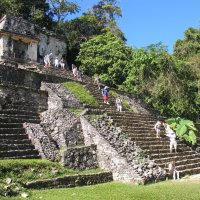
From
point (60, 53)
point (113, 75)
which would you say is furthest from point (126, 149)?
point (60, 53)

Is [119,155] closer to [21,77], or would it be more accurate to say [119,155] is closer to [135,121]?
[135,121]

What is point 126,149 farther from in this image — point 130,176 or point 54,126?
point 54,126

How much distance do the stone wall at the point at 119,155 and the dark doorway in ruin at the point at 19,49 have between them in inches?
489

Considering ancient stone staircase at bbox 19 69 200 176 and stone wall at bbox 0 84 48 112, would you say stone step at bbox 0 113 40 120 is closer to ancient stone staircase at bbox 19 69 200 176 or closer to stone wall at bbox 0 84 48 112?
stone wall at bbox 0 84 48 112

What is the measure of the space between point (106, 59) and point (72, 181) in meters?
17.9

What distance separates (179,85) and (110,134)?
32.7ft

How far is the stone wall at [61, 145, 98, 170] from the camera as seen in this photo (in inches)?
510

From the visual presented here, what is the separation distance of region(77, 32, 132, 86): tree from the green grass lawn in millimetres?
16152

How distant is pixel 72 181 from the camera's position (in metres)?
11.7

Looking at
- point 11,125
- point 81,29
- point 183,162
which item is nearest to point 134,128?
point 183,162

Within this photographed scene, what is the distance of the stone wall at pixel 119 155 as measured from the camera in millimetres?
12867

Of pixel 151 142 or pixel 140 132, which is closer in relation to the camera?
pixel 151 142

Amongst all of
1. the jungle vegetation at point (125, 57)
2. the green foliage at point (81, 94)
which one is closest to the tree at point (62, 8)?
the jungle vegetation at point (125, 57)

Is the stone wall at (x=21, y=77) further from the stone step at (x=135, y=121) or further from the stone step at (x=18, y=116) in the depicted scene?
the stone step at (x=135, y=121)
